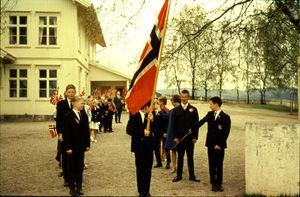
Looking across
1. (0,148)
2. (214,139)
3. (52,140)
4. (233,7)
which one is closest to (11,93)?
(52,140)

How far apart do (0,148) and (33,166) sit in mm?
4180

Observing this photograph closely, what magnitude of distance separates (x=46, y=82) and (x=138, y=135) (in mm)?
22247

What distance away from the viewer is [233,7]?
34.4ft

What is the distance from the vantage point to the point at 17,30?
1098 inches

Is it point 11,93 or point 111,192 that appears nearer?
point 111,192

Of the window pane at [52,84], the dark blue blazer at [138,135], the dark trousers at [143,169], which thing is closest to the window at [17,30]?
the window pane at [52,84]

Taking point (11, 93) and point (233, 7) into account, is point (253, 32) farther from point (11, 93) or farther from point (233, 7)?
point (11, 93)

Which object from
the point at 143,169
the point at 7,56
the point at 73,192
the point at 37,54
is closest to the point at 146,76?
the point at 143,169

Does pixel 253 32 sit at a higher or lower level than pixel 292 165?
higher

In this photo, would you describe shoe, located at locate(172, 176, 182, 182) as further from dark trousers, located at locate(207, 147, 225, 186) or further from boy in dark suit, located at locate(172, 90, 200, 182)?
dark trousers, located at locate(207, 147, 225, 186)

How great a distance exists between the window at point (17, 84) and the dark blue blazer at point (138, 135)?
22.6 metres

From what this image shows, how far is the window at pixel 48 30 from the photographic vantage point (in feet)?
91.9

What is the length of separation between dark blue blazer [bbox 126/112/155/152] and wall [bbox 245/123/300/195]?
1693 millimetres

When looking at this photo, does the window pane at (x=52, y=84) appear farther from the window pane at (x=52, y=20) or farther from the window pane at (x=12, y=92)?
the window pane at (x=52, y=20)
